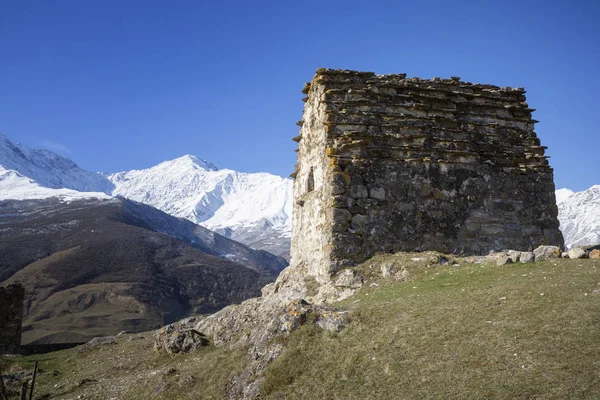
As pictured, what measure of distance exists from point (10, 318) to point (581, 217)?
5438 inches

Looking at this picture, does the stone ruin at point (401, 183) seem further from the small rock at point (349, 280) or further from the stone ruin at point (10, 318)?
the stone ruin at point (10, 318)

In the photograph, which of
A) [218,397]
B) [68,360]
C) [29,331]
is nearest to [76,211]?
[29,331]

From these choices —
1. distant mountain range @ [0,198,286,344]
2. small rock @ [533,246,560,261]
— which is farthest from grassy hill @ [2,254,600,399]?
distant mountain range @ [0,198,286,344]

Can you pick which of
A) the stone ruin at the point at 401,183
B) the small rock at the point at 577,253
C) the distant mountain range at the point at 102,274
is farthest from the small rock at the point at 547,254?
the distant mountain range at the point at 102,274

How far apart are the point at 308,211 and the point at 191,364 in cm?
530

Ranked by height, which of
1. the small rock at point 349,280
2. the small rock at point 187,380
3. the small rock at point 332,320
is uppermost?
the small rock at point 349,280

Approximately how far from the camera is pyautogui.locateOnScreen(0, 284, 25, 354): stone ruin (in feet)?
67.2

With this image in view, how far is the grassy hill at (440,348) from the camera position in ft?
20.0

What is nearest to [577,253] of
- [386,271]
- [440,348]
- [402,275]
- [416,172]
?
[402,275]

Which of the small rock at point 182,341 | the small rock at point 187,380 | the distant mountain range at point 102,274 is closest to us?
the small rock at point 187,380

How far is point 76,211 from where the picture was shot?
138 meters

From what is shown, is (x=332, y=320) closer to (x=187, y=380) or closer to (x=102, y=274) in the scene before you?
(x=187, y=380)

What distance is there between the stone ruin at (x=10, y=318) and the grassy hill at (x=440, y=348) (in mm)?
10648

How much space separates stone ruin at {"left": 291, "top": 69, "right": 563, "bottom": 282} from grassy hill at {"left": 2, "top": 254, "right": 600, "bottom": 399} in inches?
57.0
